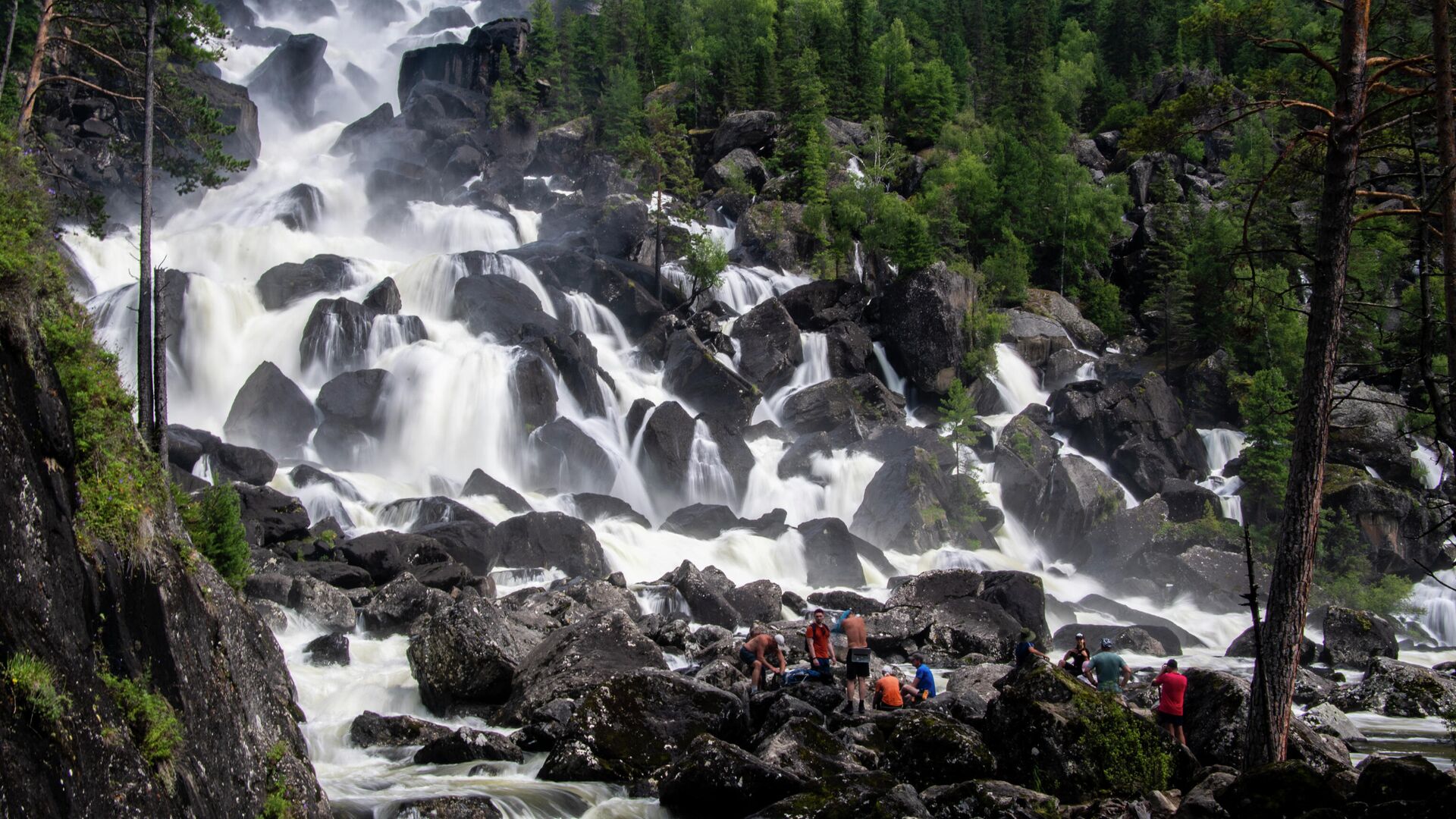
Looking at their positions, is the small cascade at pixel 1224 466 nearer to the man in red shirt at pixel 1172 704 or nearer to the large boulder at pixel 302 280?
the man in red shirt at pixel 1172 704

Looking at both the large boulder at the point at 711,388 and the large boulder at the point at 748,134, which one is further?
the large boulder at the point at 748,134

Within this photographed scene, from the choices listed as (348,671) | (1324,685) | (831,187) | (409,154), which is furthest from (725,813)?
(409,154)

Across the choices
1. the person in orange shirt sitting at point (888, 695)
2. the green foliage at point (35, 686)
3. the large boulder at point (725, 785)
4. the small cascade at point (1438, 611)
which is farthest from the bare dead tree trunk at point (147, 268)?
the small cascade at point (1438, 611)

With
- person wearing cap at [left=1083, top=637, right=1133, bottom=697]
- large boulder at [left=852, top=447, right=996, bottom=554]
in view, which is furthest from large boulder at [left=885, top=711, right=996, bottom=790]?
large boulder at [left=852, top=447, right=996, bottom=554]

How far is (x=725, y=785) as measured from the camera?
11062 mm

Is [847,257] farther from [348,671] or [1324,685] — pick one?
[348,671]

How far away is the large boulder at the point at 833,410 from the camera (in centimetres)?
4506

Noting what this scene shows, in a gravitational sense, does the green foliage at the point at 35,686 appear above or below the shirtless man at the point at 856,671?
above

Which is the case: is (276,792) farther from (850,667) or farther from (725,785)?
(850,667)

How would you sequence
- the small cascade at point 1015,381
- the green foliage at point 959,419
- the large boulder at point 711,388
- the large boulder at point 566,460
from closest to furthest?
1. the large boulder at point 566,460
2. the green foliage at point 959,419
3. the large boulder at point 711,388
4. the small cascade at point 1015,381

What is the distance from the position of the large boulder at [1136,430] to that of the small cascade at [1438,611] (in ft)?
35.8

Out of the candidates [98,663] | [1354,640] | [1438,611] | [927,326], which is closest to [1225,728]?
[98,663]

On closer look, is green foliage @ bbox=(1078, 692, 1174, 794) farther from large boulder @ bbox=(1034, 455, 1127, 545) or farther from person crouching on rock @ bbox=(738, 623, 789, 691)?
large boulder @ bbox=(1034, 455, 1127, 545)

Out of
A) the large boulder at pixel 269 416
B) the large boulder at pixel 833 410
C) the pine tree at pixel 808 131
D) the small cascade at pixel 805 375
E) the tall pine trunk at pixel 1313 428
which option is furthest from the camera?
the pine tree at pixel 808 131
